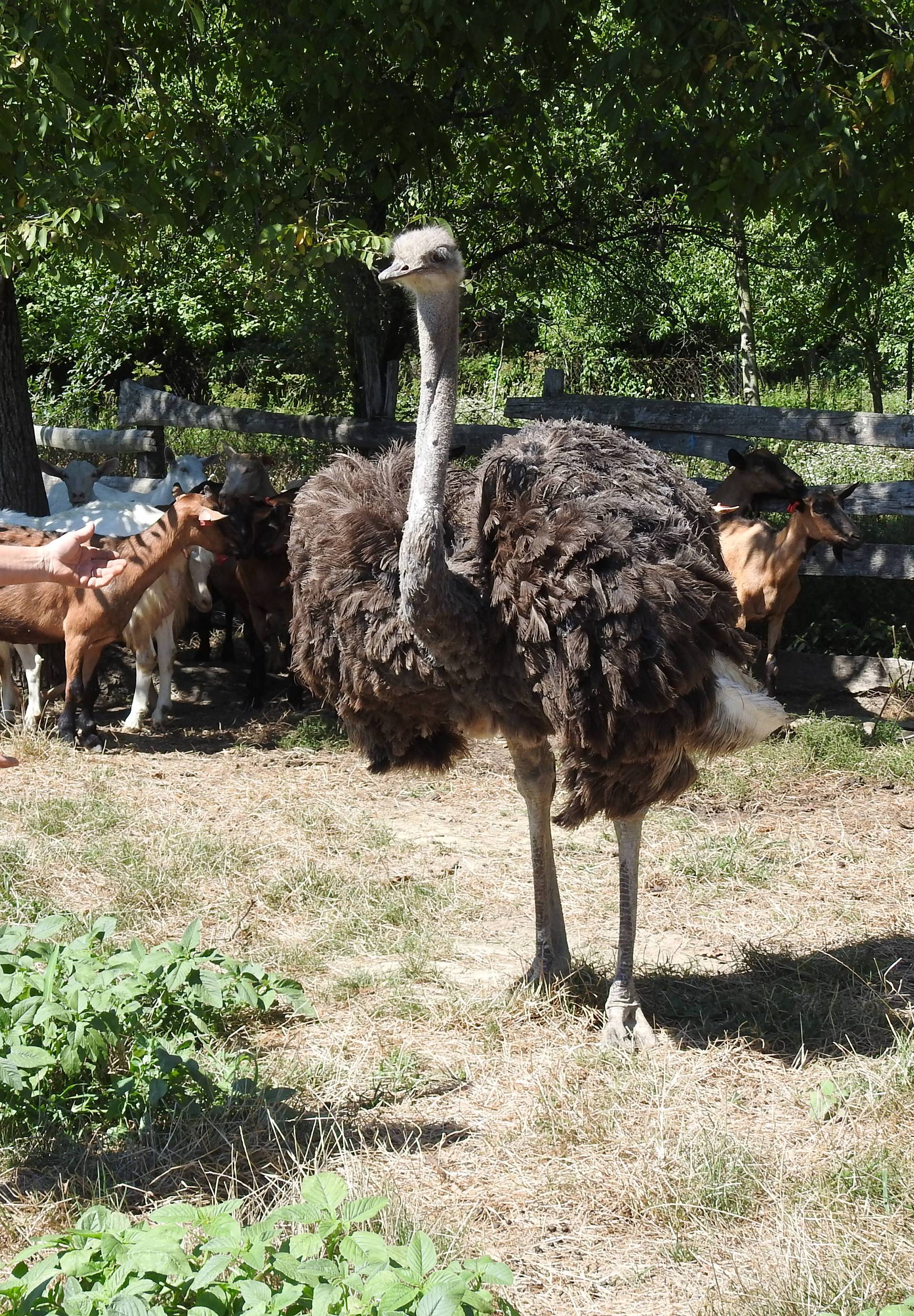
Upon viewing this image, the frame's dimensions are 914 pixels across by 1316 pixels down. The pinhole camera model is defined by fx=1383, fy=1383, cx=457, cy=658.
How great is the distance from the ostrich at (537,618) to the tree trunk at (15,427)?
5.44 metres

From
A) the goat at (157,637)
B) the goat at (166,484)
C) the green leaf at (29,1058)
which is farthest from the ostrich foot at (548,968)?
the goat at (166,484)

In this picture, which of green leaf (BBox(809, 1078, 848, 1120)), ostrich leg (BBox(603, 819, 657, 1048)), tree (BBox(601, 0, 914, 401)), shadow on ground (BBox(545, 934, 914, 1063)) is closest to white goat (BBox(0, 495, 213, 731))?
tree (BBox(601, 0, 914, 401))

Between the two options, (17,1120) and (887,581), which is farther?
(887,581)

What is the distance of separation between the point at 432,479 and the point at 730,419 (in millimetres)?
6312

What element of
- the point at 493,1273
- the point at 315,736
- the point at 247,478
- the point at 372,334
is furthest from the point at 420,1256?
the point at 247,478

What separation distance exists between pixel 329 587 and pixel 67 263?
739 centimetres

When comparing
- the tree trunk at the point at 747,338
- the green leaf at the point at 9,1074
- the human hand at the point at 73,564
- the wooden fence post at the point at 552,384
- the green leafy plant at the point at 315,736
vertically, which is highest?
the tree trunk at the point at 747,338

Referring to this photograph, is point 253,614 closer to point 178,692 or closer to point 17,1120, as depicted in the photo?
point 178,692

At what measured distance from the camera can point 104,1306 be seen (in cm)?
245

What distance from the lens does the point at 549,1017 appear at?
4551 mm

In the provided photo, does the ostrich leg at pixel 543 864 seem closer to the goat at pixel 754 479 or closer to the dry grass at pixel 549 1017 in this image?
the dry grass at pixel 549 1017

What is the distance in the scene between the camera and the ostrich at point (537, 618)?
160 inches

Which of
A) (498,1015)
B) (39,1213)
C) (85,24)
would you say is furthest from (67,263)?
(39,1213)

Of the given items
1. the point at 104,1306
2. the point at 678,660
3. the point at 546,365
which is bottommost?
the point at 104,1306
